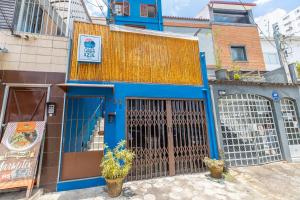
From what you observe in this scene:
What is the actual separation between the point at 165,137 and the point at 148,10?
10.1 metres

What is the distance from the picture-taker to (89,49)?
4.98 m

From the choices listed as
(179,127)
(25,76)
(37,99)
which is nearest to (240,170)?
(179,127)

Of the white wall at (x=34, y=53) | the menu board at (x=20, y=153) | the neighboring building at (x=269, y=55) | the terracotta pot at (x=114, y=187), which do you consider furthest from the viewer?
the neighboring building at (x=269, y=55)

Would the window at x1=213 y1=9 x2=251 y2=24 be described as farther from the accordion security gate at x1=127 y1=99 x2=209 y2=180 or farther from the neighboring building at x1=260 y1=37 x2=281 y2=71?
the accordion security gate at x1=127 y1=99 x2=209 y2=180

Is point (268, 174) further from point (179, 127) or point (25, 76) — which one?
point (25, 76)

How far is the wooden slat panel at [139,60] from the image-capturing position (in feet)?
16.3

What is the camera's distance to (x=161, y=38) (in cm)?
598

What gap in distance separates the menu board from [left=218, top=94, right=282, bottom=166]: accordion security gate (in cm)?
623

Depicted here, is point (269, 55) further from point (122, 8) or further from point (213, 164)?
point (213, 164)

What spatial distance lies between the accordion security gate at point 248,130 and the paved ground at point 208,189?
90 centimetres

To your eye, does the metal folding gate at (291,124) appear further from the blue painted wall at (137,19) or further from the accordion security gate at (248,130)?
the blue painted wall at (137,19)

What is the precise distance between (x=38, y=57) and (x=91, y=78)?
166cm

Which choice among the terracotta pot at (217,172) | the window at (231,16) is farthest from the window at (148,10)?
the terracotta pot at (217,172)

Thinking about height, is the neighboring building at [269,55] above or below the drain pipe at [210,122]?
above
